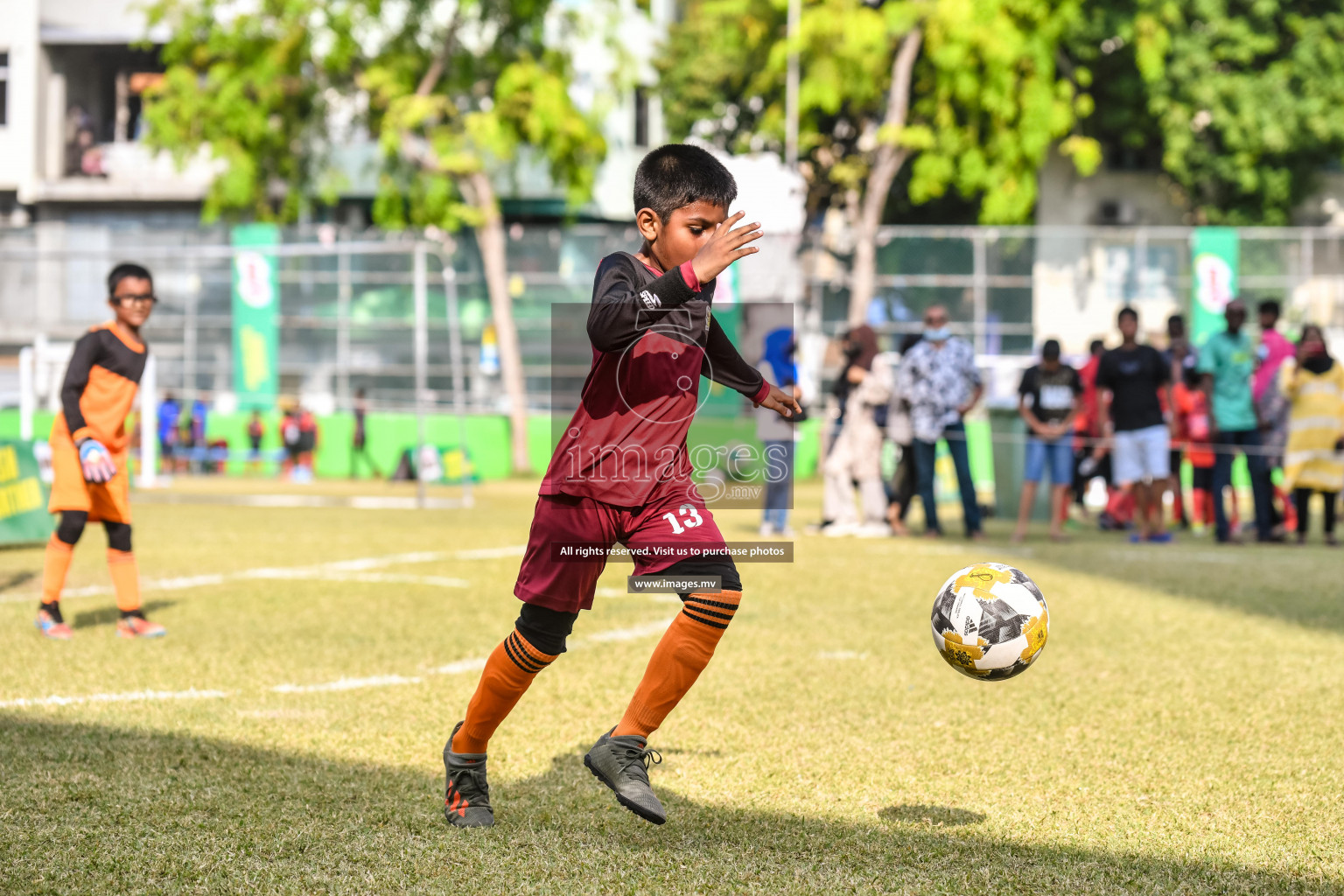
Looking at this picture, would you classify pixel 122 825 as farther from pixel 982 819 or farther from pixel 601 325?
pixel 982 819

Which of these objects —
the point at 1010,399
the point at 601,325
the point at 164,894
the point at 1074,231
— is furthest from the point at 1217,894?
the point at 1074,231

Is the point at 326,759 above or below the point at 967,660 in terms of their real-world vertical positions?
below

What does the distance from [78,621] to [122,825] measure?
430 cm

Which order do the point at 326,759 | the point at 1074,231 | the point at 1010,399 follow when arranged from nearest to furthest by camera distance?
1. the point at 326,759
2. the point at 1010,399
3. the point at 1074,231

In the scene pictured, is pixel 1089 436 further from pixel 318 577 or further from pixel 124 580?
pixel 124 580

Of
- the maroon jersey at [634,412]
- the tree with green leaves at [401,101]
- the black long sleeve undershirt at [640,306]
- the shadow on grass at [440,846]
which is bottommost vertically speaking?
the shadow on grass at [440,846]

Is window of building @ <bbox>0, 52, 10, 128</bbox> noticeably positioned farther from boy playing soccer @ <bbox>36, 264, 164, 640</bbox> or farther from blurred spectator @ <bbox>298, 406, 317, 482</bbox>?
boy playing soccer @ <bbox>36, 264, 164, 640</bbox>

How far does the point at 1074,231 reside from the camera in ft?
77.5

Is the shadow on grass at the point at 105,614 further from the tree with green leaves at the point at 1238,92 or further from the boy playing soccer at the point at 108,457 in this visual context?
the tree with green leaves at the point at 1238,92

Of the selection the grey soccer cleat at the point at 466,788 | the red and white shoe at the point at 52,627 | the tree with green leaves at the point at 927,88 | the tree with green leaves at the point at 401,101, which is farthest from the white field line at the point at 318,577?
the tree with green leaves at the point at 927,88

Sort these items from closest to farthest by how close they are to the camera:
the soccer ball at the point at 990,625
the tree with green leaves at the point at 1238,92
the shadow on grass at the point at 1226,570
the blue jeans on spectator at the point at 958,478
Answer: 1. the soccer ball at the point at 990,625
2. the shadow on grass at the point at 1226,570
3. the blue jeans on spectator at the point at 958,478
4. the tree with green leaves at the point at 1238,92

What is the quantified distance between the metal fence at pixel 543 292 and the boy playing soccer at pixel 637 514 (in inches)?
746

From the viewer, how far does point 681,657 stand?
156 inches

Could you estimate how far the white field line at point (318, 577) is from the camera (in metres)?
9.03
